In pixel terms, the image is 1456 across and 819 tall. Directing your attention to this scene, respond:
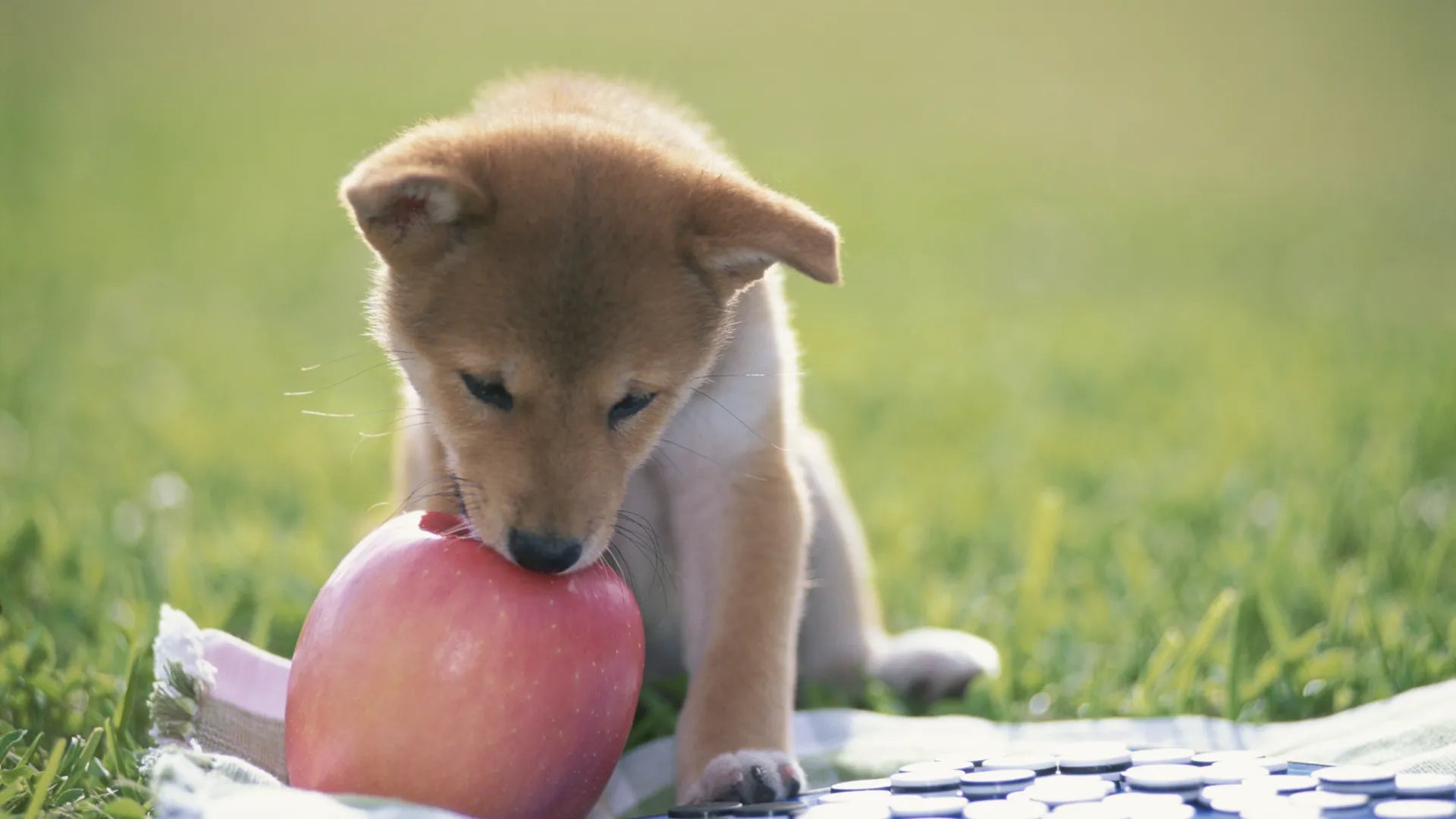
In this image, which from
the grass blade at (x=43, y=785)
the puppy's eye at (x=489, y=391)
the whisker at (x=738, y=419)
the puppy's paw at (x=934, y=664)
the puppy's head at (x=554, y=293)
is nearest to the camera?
the grass blade at (x=43, y=785)

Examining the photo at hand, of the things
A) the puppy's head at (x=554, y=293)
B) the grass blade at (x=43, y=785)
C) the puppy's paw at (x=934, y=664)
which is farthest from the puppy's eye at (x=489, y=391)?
the puppy's paw at (x=934, y=664)

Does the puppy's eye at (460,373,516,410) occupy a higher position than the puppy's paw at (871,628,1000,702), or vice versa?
the puppy's eye at (460,373,516,410)

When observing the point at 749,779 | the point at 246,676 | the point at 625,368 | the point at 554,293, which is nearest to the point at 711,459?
the point at 625,368

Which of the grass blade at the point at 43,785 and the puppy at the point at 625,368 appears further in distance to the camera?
the puppy at the point at 625,368

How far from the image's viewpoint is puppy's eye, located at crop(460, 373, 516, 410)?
238 centimetres

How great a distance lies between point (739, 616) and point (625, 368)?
0.55m

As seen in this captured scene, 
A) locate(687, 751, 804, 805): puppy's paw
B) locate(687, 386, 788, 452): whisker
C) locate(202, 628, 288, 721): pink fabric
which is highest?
locate(687, 386, 788, 452): whisker

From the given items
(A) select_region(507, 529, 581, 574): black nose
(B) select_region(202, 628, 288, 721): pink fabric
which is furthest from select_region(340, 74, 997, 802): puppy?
(B) select_region(202, 628, 288, 721): pink fabric

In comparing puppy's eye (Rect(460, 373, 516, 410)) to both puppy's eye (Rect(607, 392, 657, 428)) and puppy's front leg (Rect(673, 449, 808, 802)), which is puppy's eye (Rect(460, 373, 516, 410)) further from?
puppy's front leg (Rect(673, 449, 808, 802))

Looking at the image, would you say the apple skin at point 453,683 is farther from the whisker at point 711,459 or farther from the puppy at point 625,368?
the whisker at point 711,459

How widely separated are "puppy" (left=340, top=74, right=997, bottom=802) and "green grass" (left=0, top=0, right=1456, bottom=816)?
15.1 inches

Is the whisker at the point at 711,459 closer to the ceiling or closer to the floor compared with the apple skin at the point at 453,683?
closer to the ceiling

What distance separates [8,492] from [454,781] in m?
2.94

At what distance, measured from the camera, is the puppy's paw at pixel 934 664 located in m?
3.12
